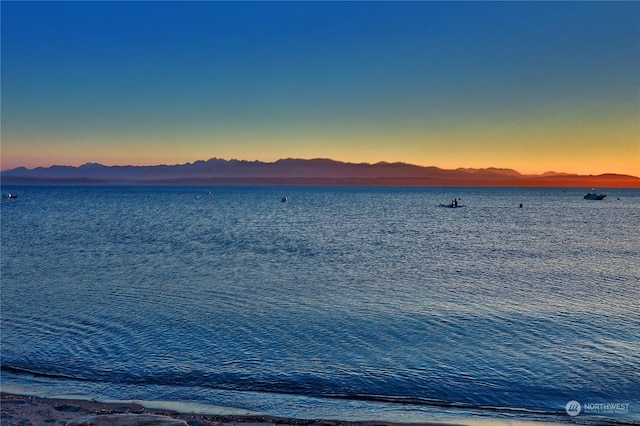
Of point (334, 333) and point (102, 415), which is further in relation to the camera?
point (334, 333)

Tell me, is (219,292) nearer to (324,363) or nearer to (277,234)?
(324,363)

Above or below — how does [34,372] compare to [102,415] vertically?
below

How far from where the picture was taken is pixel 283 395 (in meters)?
14.8

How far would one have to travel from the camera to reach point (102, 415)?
12.1 m

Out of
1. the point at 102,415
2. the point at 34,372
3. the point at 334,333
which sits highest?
the point at 102,415

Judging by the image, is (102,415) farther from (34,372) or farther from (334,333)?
(334,333)

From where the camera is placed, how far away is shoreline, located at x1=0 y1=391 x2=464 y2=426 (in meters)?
12.4

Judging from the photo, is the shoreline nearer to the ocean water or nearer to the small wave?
the ocean water

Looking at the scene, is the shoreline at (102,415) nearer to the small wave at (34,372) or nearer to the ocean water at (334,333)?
the ocean water at (334,333)

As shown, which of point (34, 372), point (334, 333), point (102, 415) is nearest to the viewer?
point (102, 415)

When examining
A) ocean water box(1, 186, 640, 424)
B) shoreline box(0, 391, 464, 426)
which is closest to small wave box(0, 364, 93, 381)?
ocean water box(1, 186, 640, 424)

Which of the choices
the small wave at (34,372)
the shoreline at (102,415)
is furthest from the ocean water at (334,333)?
the shoreline at (102,415)

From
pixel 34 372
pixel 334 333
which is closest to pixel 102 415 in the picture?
pixel 34 372

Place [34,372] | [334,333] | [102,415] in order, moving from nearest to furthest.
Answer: [102,415], [34,372], [334,333]
